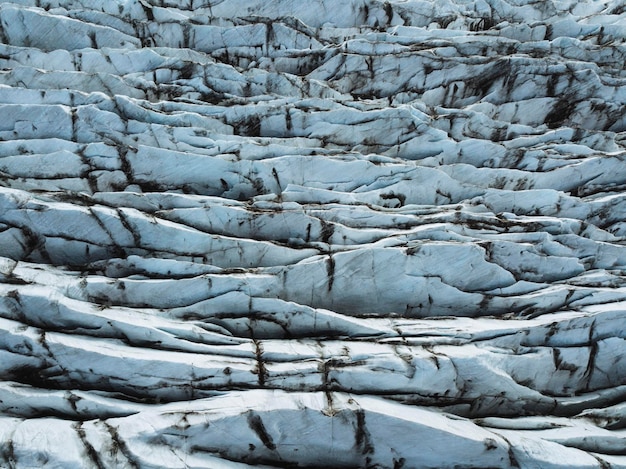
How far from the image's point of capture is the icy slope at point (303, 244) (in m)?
11.0

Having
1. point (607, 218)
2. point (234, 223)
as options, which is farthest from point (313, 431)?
point (607, 218)

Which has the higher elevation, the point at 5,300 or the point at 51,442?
the point at 5,300

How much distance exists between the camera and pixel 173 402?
11430mm

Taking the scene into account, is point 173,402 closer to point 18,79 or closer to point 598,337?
point 598,337

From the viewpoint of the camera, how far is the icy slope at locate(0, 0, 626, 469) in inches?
435

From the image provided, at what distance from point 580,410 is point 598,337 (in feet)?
7.93

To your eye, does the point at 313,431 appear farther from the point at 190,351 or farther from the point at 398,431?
the point at 190,351

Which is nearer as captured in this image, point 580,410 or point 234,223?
point 580,410

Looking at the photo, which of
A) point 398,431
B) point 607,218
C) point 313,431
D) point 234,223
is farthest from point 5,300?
point 607,218

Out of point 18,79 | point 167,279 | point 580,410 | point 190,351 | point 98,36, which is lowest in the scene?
point 580,410

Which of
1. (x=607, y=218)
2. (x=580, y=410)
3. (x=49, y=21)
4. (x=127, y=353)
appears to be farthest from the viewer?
(x=49, y=21)

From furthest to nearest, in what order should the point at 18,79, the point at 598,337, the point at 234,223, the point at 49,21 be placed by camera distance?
the point at 49,21, the point at 18,79, the point at 234,223, the point at 598,337

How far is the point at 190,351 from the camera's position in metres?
12.3

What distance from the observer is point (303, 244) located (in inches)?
602
